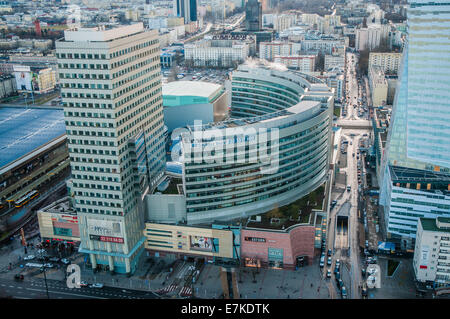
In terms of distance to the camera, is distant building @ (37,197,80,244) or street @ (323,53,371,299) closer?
street @ (323,53,371,299)

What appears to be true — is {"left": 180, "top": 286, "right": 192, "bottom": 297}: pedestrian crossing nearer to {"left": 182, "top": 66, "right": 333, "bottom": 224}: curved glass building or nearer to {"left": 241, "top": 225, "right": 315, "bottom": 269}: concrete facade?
{"left": 241, "top": 225, "right": 315, "bottom": 269}: concrete facade

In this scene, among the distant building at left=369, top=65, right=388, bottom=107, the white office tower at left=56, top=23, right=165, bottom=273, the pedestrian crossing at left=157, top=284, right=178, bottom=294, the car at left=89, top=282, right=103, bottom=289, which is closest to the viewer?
the white office tower at left=56, top=23, right=165, bottom=273

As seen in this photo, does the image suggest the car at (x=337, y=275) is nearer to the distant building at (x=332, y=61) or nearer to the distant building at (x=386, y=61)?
the distant building at (x=386, y=61)

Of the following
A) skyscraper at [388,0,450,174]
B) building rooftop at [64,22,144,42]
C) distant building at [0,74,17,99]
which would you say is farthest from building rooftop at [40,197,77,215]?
distant building at [0,74,17,99]

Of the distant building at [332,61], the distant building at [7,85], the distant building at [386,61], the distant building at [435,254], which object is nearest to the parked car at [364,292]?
the distant building at [435,254]

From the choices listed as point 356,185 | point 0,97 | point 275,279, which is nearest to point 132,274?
point 275,279

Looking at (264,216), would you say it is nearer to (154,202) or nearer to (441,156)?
(154,202)

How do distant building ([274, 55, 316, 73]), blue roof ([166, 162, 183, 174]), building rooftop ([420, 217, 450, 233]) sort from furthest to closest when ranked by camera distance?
distant building ([274, 55, 316, 73]) < blue roof ([166, 162, 183, 174]) < building rooftop ([420, 217, 450, 233])
